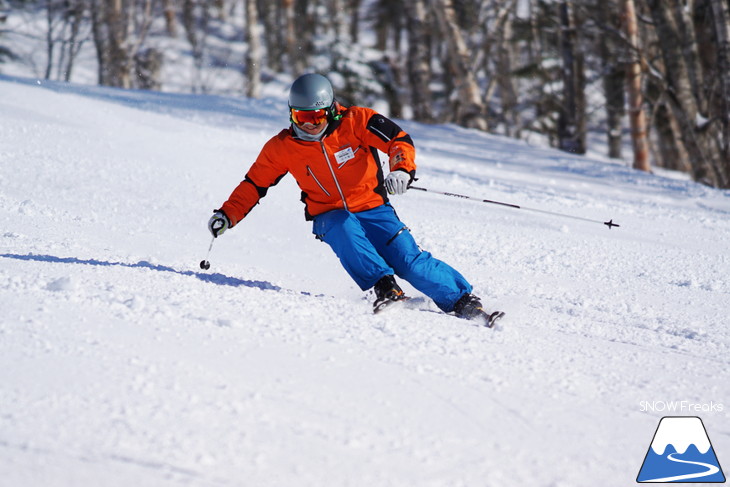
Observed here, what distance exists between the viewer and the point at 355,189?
4.19 metres

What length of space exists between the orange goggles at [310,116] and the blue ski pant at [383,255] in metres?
0.53

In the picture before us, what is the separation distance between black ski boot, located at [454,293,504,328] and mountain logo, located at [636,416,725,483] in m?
1.22

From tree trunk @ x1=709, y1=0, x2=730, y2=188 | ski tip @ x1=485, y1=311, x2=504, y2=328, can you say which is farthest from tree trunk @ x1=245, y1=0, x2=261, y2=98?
ski tip @ x1=485, y1=311, x2=504, y2=328

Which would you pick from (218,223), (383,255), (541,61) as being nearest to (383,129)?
(383,255)

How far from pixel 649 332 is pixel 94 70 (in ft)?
82.1

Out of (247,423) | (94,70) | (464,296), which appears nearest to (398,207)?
(464,296)

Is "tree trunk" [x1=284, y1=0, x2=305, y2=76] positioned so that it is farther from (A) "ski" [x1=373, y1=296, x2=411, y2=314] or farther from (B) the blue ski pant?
(A) "ski" [x1=373, y1=296, x2=411, y2=314]

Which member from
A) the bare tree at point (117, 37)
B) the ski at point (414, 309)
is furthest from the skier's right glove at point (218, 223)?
the bare tree at point (117, 37)

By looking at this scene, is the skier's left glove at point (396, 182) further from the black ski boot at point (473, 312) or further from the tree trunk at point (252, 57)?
the tree trunk at point (252, 57)

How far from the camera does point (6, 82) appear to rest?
31.2 ft

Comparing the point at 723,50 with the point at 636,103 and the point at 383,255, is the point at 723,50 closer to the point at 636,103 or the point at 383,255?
the point at 636,103

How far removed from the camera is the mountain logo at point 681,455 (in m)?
2.34

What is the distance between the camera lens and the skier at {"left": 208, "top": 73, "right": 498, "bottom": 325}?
3990 mm

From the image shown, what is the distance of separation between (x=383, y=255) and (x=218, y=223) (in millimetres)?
980
